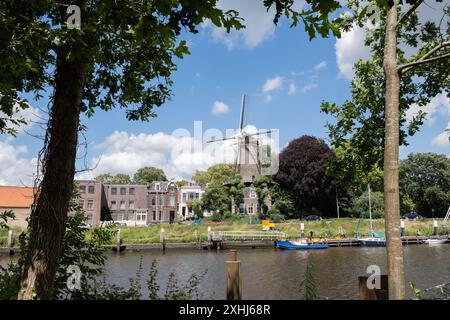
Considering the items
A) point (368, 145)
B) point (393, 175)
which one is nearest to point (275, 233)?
point (368, 145)

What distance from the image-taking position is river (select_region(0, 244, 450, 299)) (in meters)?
19.7

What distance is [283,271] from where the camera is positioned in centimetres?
2639

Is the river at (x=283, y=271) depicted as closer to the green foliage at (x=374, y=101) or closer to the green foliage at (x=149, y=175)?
the green foliage at (x=374, y=101)

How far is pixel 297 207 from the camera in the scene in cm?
6134

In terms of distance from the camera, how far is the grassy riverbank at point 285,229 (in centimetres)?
4741

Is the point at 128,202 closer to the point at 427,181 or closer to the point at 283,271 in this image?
the point at 283,271

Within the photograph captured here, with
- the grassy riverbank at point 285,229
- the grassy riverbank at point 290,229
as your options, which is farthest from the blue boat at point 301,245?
the grassy riverbank at point 290,229

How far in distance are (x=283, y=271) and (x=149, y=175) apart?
82568 millimetres

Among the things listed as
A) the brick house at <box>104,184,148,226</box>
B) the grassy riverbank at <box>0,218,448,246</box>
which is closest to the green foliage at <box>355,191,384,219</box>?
the grassy riverbank at <box>0,218,448,246</box>

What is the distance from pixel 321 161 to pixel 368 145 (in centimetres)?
5383

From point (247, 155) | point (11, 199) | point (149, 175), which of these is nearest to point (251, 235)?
point (247, 155)

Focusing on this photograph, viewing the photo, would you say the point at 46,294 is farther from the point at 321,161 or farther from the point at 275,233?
the point at 321,161

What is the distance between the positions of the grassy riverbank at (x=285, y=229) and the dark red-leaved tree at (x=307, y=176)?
6580 millimetres
